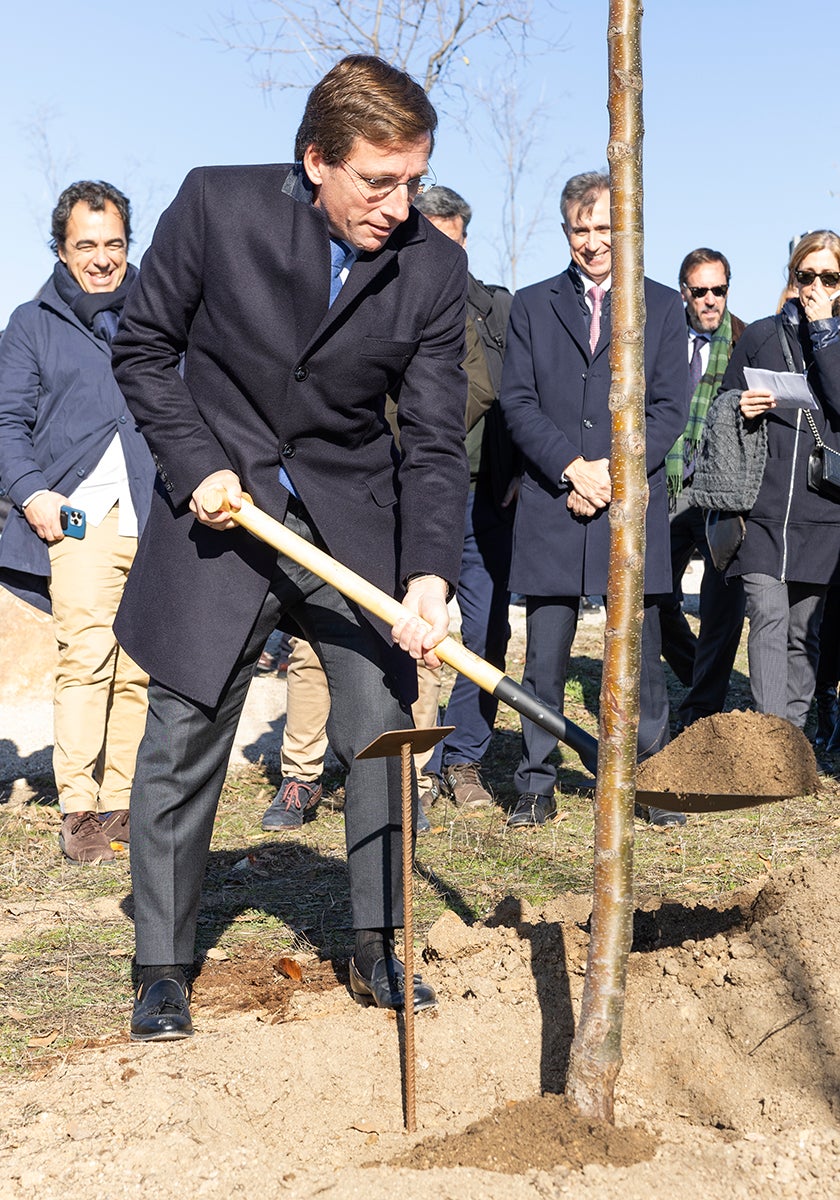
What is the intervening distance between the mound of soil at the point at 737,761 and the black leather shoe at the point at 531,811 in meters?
2.19

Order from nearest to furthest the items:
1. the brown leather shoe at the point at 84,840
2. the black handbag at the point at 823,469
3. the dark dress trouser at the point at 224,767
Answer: the dark dress trouser at the point at 224,767, the brown leather shoe at the point at 84,840, the black handbag at the point at 823,469

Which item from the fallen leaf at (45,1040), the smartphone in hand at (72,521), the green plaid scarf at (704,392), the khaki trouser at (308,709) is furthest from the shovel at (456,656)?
the green plaid scarf at (704,392)

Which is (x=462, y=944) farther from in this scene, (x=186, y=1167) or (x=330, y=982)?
(x=186, y=1167)

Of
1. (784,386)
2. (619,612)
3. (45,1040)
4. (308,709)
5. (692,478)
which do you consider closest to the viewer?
(619,612)

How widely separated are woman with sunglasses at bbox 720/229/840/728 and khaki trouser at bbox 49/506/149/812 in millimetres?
2659

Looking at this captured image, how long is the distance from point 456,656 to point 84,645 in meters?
2.54

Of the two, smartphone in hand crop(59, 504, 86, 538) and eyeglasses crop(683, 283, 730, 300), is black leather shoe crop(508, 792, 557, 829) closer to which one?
smartphone in hand crop(59, 504, 86, 538)

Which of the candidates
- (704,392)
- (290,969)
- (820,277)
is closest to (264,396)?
(290,969)

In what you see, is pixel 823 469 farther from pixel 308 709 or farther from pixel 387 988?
pixel 387 988

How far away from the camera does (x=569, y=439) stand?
5.39 meters

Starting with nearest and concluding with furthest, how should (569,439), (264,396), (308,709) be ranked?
(264,396) → (569,439) → (308,709)

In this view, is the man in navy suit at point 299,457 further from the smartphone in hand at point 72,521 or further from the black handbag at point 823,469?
the black handbag at point 823,469

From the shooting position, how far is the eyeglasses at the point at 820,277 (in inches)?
225

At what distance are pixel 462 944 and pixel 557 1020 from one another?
467mm
